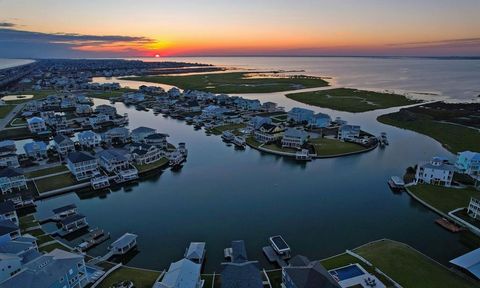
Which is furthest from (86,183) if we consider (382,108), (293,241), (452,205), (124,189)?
(382,108)

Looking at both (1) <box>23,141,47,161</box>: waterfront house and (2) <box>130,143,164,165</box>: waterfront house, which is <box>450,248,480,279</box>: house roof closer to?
(2) <box>130,143,164,165</box>: waterfront house

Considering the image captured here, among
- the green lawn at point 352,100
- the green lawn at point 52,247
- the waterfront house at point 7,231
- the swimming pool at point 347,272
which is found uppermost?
the green lawn at point 352,100

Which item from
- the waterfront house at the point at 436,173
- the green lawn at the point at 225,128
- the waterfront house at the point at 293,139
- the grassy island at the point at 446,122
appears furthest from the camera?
the green lawn at the point at 225,128

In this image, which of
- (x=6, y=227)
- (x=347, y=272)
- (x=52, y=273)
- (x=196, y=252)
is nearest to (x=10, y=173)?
(x=6, y=227)

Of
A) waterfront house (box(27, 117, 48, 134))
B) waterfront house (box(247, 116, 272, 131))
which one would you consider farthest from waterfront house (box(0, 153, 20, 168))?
waterfront house (box(247, 116, 272, 131))

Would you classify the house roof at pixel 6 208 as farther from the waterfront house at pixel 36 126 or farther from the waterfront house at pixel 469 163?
the waterfront house at pixel 469 163

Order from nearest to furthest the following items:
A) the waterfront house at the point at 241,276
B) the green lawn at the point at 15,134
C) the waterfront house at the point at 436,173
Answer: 1. the waterfront house at the point at 241,276
2. the waterfront house at the point at 436,173
3. the green lawn at the point at 15,134

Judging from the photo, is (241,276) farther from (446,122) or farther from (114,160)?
(446,122)

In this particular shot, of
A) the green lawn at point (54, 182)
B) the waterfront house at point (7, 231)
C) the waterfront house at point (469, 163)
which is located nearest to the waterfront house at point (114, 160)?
the green lawn at point (54, 182)
